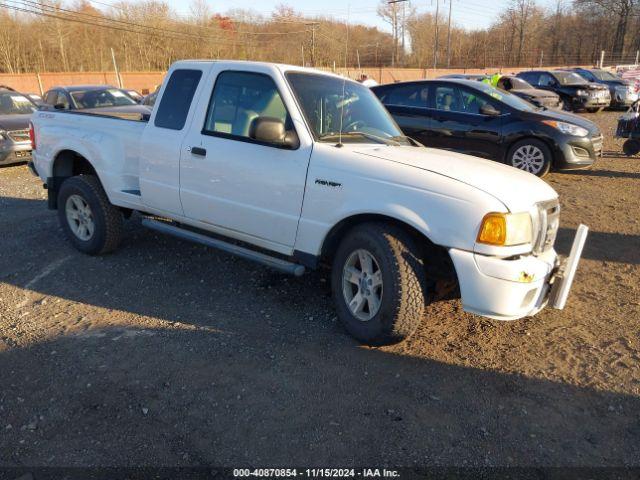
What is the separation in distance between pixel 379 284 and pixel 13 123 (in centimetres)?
1081

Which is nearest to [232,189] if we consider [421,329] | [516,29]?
[421,329]

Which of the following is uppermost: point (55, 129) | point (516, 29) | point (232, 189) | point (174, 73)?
point (516, 29)

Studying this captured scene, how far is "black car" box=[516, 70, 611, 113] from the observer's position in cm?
1953

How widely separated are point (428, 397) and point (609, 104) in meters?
21.8

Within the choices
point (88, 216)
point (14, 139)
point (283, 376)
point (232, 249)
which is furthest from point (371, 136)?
point (14, 139)

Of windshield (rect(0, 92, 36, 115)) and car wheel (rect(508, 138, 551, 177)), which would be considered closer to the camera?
car wheel (rect(508, 138, 551, 177))

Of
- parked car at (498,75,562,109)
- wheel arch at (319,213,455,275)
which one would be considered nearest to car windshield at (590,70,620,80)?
parked car at (498,75,562,109)

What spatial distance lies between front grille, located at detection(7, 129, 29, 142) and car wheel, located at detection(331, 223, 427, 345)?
1005cm

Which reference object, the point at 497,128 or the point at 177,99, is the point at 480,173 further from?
the point at 497,128

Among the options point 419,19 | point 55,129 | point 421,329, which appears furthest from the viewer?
point 419,19

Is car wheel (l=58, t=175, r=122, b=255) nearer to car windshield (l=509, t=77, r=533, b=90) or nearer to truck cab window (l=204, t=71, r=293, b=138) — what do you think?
truck cab window (l=204, t=71, r=293, b=138)

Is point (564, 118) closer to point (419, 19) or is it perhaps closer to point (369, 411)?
point (369, 411)

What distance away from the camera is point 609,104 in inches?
817

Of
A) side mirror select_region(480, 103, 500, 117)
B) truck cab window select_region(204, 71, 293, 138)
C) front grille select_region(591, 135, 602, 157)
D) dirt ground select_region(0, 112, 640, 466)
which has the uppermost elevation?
truck cab window select_region(204, 71, 293, 138)
